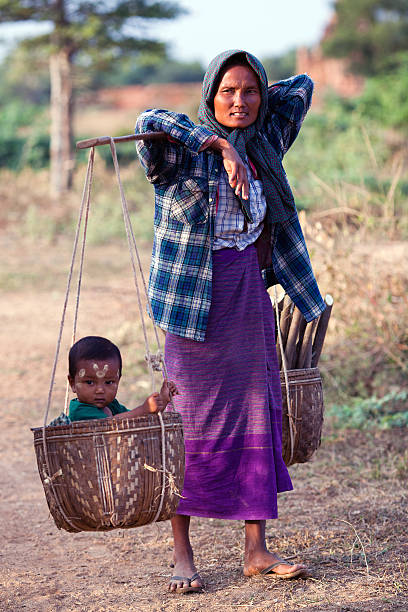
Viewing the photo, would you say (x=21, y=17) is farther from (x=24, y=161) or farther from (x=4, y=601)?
(x=4, y=601)

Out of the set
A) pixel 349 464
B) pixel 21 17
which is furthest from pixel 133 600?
pixel 21 17

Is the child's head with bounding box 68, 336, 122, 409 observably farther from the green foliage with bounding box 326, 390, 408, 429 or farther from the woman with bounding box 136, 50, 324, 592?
the green foliage with bounding box 326, 390, 408, 429

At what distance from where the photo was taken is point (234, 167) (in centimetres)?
256

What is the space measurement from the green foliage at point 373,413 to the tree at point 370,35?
22269 millimetres

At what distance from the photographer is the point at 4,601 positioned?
2.73 metres

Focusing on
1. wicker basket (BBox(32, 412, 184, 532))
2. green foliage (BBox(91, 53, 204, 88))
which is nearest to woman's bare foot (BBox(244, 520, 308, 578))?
wicker basket (BBox(32, 412, 184, 532))

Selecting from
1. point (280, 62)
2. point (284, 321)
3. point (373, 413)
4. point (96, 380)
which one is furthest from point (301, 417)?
point (280, 62)

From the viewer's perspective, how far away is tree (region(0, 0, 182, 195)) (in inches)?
545

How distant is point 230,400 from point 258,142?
0.87 metres

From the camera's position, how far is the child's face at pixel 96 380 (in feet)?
8.20

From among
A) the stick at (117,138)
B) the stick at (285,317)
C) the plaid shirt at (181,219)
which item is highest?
the stick at (117,138)

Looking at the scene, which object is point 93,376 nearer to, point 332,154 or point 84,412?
point 84,412

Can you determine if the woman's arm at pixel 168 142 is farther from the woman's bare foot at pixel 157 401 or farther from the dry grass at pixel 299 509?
the dry grass at pixel 299 509

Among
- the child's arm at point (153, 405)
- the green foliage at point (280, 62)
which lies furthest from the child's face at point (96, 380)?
the green foliage at point (280, 62)
